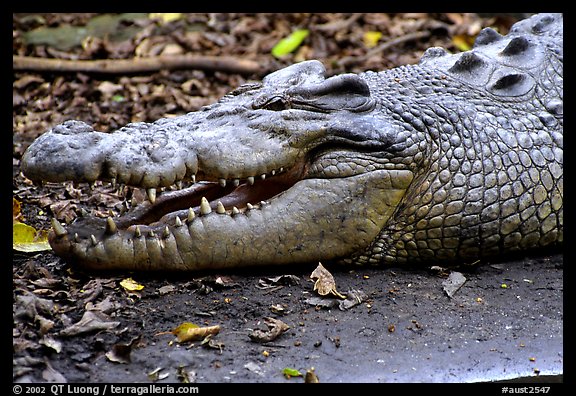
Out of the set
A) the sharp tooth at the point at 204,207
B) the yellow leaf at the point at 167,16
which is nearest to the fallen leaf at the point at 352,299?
the sharp tooth at the point at 204,207

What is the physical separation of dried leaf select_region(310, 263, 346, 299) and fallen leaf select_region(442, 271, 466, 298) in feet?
2.16

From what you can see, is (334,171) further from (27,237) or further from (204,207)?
(27,237)

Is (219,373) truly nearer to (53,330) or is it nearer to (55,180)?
(53,330)

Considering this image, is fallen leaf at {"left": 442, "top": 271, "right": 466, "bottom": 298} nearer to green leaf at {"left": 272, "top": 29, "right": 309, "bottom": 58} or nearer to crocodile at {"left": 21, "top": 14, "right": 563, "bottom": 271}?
crocodile at {"left": 21, "top": 14, "right": 563, "bottom": 271}

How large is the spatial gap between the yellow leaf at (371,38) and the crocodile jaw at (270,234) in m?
4.88

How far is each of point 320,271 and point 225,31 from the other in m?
5.75

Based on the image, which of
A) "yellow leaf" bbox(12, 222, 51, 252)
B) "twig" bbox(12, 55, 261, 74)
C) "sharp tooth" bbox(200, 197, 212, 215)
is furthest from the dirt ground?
"twig" bbox(12, 55, 261, 74)

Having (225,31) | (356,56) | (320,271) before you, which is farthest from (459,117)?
(225,31)

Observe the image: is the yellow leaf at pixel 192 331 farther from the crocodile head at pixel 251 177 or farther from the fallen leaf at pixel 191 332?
the crocodile head at pixel 251 177

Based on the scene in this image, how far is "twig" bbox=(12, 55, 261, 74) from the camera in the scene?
8.34 metres

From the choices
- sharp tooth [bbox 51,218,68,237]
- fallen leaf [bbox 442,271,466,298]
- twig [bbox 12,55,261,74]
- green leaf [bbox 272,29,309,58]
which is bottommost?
twig [bbox 12,55,261,74]

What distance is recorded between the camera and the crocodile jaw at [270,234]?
14.4 ft

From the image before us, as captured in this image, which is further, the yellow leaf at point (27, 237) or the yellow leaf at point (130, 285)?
the yellow leaf at point (27, 237)
